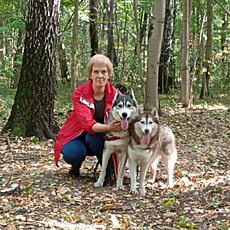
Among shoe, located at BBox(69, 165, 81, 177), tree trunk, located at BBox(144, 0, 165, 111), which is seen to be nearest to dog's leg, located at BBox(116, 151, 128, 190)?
shoe, located at BBox(69, 165, 81, 177)

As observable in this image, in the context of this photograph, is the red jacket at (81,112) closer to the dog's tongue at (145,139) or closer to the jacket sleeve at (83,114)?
the jacket sleeve at (83,114)

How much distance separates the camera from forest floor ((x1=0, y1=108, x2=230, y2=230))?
13.7 feet

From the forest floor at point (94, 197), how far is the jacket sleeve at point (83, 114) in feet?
2.40

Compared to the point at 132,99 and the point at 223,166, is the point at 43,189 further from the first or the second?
the point at 223,166

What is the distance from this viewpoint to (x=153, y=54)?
890 cm

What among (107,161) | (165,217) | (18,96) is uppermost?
(18,96)

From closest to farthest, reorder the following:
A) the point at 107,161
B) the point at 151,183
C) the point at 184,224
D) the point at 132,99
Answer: the point at 184,224, the point at 132,99, the point at 107,161, the point at 151,183

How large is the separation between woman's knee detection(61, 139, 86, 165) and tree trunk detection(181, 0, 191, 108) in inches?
281

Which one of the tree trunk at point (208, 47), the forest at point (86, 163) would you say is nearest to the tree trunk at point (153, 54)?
the forest at point (86, 163)

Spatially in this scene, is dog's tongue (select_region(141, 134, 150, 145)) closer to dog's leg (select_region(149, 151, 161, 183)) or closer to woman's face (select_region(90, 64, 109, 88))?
dog's leg (select_region(149, 151, 161, 183))

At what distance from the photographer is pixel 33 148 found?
711cm

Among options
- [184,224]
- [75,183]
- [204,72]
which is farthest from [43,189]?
[204,72]

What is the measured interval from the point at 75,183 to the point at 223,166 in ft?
8.53

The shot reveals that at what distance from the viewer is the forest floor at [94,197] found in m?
4.18
